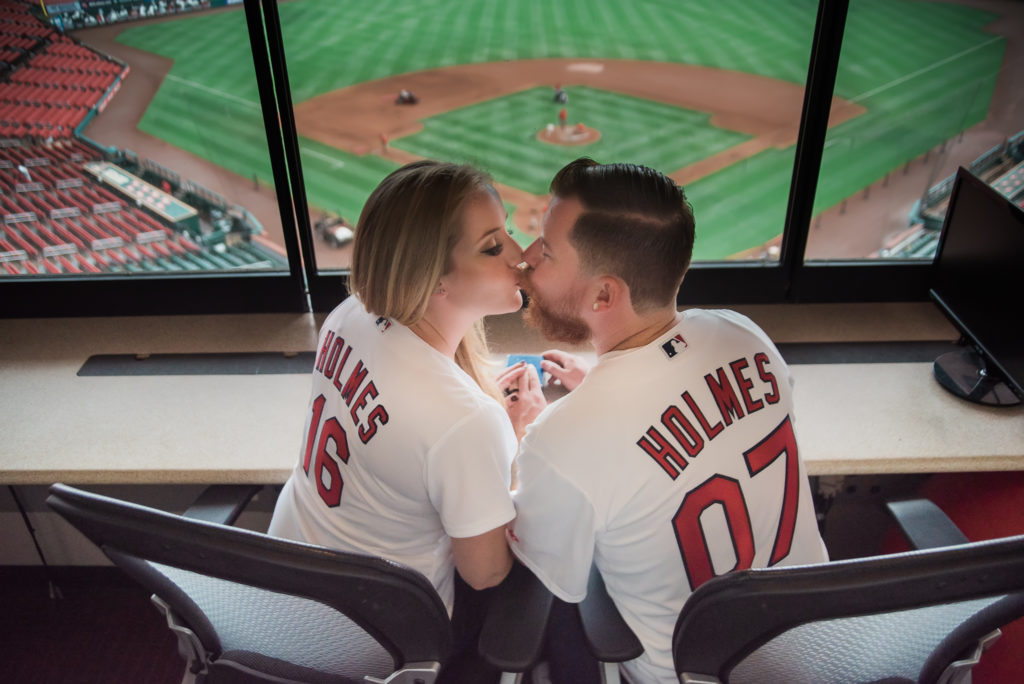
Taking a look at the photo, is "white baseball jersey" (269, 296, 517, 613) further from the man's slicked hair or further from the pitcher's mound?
the pitcher's mound

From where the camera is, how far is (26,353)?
206 cm

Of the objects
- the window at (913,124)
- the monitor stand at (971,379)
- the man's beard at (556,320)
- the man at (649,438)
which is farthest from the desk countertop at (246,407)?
the man's beard at (556,320)

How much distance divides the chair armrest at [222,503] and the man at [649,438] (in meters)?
0.57

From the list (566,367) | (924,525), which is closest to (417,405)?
(566,367)

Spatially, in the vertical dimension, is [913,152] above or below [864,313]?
above

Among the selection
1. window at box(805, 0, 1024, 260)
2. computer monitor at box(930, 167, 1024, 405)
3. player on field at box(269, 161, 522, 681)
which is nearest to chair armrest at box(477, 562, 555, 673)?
player on field at box(269, 161, 522, 681)

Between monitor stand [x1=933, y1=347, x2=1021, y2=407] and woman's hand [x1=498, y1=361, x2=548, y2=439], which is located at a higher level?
woman's hand [x1=498, y1=361, x2=548, y2=439]

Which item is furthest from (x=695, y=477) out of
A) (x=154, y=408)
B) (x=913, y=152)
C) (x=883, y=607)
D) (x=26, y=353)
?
(x=26, y=353)

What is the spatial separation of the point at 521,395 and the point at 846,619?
0.81 meters

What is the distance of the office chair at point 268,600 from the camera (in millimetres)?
843

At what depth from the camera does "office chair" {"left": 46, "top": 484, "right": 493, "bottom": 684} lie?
2.77 feet

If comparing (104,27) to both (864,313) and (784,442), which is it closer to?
(784,442)

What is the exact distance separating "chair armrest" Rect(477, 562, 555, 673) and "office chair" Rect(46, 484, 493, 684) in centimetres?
12

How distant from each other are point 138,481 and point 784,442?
135 cm
